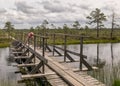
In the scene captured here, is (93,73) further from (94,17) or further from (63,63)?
(94,17)

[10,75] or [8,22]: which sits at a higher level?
[8,22]

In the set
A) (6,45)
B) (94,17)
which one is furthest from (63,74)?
(94,17)

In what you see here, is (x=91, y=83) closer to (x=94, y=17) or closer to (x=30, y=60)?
(x=30, y=60)

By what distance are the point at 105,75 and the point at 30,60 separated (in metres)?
4.86

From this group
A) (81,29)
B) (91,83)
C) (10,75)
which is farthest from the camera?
(81,29)

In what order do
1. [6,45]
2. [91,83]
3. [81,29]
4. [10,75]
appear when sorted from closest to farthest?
[91,83]
[10,75]
[6,45]
[81,29]

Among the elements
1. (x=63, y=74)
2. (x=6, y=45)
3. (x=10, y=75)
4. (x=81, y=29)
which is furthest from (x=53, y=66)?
(x=81, y=29)

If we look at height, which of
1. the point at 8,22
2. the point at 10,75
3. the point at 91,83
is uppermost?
the point at 8,22

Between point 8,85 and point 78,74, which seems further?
Result: point 8,85

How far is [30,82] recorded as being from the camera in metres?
15.1

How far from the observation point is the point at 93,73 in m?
15.3

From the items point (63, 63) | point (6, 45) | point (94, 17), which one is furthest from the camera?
point (94, 17)

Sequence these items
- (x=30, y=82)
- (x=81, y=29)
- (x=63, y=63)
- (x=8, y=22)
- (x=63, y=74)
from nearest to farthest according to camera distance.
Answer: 1. (x=63, y=74)
2. (x=63, y=63)
3. (x=30, y=82)
4. (x=8, y=22)
5. (x=81, y=29)

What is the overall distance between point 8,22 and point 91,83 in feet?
229
